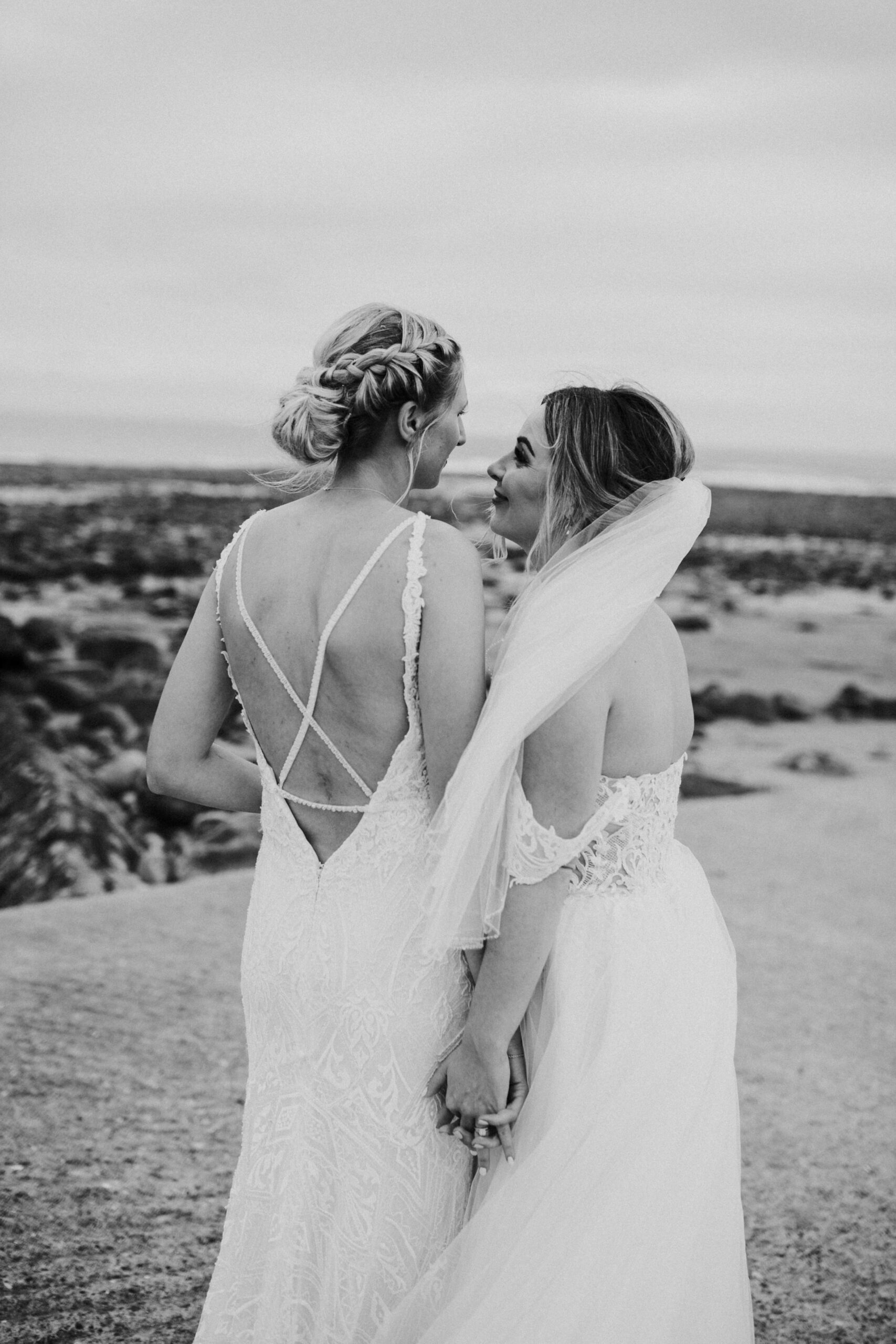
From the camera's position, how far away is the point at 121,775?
28.0 ft

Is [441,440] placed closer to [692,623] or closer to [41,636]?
[41,636]

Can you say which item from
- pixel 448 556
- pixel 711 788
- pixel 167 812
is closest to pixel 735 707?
pixel 711 788

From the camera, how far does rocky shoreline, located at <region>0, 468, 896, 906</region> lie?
7.27 m

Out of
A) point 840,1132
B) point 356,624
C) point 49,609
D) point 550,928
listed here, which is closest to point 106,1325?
point 550,928

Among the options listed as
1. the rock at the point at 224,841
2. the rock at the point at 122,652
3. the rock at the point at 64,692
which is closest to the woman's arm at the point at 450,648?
the rock at the point at 224,841

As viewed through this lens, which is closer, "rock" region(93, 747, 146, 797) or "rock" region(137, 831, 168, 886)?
"rock" region(137, 831, 168, 886)

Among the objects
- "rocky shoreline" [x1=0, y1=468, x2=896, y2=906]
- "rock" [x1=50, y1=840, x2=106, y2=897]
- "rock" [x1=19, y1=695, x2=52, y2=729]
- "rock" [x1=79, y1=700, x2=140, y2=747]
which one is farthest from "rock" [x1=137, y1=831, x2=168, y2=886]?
"rock" [x1=19, y1=695, x2=52, y2=729]

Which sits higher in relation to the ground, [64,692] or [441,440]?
[441,440]

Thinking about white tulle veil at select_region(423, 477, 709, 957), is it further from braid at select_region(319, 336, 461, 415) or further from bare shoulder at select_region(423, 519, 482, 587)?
braid at select_region(319, 336, 461, 415)

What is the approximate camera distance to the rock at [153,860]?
7.34 m

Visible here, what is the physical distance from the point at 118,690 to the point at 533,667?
9269 millimetres

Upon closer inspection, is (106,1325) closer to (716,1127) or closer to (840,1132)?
(716,1127)

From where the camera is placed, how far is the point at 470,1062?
239cm

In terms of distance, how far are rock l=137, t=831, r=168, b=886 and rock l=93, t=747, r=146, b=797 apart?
0.53 meters
